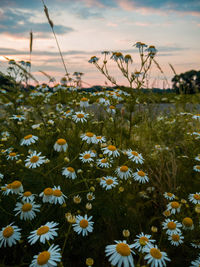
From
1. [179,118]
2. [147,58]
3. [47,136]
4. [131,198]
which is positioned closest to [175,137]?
[179,118]

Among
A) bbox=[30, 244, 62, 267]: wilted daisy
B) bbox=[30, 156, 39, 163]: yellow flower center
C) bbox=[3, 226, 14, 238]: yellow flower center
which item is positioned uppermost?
bbox=[30, 156, 39, 163]: yellow flower center

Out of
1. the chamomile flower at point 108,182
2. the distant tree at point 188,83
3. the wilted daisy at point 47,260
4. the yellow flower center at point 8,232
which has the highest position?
the distant tree at point 188,83

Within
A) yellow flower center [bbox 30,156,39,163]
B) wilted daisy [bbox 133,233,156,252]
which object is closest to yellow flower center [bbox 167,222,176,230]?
wilted daisy [bbox 133,233,156,252]

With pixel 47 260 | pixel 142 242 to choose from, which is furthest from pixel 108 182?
pixel 47 260

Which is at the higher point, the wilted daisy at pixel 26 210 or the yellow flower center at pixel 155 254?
the yellow flower center at pixel 155 254

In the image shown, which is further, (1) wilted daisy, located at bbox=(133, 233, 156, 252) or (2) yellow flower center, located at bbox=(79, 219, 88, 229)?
(2) yellow flower center, located at bbox=(79, 219, 88, 229)

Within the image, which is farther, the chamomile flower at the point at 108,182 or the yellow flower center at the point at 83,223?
the chamomile flower at the point at 108,182

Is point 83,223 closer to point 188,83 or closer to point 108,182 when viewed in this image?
point 108,182

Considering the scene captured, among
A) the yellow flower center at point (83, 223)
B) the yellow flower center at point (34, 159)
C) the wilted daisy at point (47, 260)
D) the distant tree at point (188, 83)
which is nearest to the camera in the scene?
the wilted daisy at point (47, 260)

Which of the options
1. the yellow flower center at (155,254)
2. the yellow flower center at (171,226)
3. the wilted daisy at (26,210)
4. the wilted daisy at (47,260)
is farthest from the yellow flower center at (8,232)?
the yellow flower center at (171,226)

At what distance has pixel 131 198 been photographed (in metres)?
1.83

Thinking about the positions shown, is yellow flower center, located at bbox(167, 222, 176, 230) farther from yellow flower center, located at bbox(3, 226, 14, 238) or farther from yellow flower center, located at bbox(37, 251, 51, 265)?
yellow flower center, located at bbox(3, 226, 14, 238)

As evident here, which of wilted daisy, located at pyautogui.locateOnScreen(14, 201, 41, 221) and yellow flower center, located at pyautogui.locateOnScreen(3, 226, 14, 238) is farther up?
wilted daisy, located at pyautogui.locateOnScreen(14, 201, 41, 221)

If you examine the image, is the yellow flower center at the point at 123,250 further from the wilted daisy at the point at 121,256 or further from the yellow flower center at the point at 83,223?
the yellow flower center at the point at 83,223
